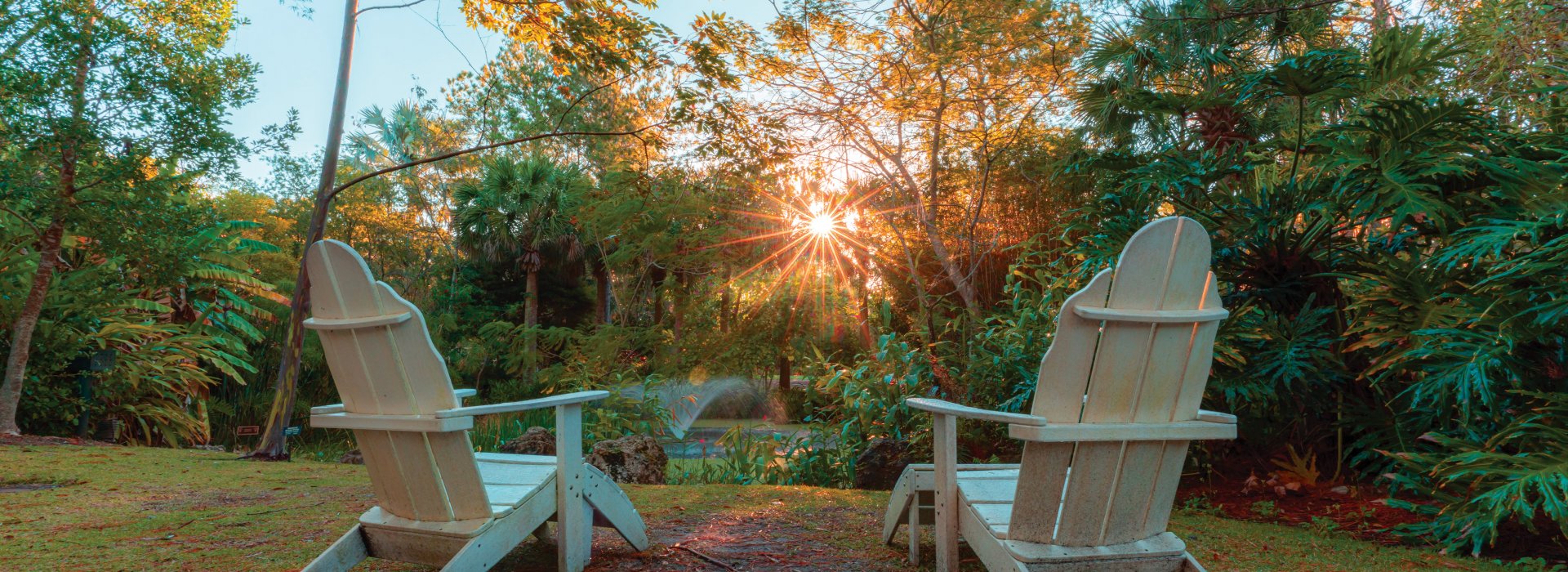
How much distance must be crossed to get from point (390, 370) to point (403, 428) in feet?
0.56

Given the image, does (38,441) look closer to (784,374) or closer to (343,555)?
(343,555)

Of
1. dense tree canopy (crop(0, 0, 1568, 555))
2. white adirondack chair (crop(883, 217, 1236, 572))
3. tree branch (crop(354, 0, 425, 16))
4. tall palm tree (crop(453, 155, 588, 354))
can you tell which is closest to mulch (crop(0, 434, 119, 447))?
dense tree canopy (crop(0, 0, 1568, 555))

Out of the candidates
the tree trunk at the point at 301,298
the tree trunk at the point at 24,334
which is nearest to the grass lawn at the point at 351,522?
the tree trunk at the point at 301,298

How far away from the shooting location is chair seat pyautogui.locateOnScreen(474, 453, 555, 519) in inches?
102

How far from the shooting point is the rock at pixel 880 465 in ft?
17.4

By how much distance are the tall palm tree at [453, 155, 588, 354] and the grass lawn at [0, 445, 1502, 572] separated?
13776mm

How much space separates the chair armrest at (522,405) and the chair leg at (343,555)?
21.9 inches

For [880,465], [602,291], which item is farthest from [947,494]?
[602,291]

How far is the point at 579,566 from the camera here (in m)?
2.85

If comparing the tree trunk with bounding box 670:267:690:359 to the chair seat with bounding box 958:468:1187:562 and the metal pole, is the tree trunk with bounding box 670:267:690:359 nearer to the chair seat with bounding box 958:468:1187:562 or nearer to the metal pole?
the metal pole

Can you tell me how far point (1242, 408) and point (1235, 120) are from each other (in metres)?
3.73

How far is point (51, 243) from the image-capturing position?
24.8ft

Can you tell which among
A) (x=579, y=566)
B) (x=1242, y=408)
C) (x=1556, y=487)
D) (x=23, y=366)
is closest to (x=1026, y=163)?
(x=1242, y=408)

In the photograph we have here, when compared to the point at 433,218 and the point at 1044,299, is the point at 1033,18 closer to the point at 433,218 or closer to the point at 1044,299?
the point at 1044,299
